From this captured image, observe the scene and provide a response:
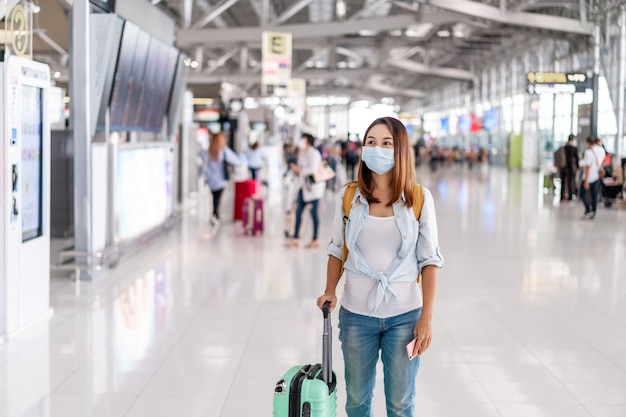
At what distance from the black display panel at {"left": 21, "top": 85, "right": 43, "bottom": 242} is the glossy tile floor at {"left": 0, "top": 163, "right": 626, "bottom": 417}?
90cm

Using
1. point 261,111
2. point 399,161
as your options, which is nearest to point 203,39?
point 261,111

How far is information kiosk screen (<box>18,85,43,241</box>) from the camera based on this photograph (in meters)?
7.92

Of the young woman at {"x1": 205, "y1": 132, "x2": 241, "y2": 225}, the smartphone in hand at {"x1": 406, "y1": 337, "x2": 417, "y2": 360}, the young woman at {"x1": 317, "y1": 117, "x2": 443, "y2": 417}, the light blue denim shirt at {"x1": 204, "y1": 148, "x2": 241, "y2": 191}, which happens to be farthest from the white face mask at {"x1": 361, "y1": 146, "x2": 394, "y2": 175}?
the light blue denim shirt at {"x1": 204, "y1": 148, "x2": 241, "y2": 191}

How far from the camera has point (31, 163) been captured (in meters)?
8.12

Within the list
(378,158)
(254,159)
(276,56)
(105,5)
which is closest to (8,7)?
(105,5)

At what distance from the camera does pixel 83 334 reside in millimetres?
7664

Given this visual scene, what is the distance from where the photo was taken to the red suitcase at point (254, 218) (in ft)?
51.9

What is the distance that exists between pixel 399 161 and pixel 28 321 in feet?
16.6

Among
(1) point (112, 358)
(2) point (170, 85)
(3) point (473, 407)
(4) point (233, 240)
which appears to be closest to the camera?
(3) point (473, 407)

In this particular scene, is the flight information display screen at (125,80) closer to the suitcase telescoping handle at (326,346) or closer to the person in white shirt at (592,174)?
the suitcase telescoping handle at (326,346)

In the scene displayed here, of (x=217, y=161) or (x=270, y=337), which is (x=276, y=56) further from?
(x=270, y=337)

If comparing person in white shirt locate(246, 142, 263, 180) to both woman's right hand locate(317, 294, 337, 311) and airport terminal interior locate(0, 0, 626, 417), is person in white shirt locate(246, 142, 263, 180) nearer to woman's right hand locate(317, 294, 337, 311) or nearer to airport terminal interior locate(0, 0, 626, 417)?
airport terminal interior locate(0, 0, 626, 417)

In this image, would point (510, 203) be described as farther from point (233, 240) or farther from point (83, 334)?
point (83, 334)

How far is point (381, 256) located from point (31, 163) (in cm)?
512
